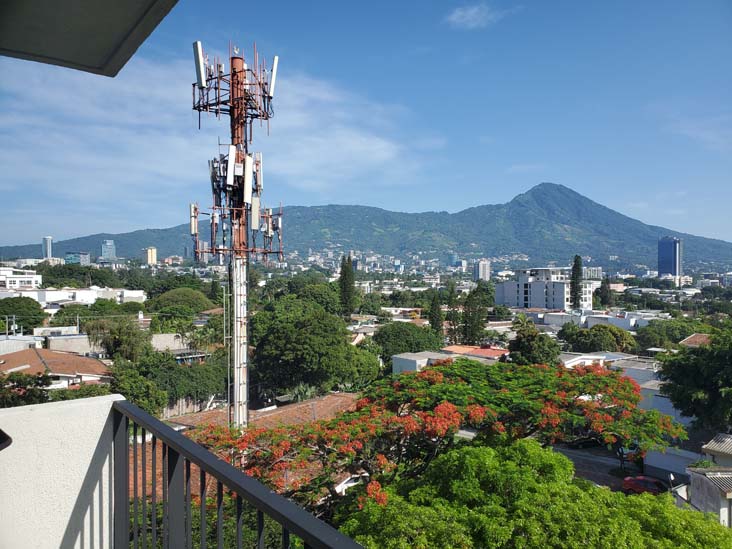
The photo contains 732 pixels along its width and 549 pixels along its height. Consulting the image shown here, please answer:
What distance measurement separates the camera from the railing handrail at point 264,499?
0.67 metres

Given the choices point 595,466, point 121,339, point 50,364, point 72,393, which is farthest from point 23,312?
point 595,466

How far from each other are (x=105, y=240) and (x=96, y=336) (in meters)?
168

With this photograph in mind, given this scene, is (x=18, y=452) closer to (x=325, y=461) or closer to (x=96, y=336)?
(x=325, y=461)

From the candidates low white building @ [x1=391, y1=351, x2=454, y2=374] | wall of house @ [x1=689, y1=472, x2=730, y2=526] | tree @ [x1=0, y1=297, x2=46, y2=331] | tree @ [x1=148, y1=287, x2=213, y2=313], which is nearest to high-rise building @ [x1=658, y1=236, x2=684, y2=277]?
tree @ [x1=148, y1=287, x2=213, y2=313]

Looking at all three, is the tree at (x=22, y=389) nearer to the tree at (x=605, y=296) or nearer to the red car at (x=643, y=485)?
the red car at (x=643, y=485)

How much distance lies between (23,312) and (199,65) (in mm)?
24728

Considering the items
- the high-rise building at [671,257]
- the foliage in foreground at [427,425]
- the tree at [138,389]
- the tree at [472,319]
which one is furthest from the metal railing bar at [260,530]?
the high-rise building at [671,257]

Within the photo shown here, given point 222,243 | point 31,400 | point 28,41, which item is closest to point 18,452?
point 28,41

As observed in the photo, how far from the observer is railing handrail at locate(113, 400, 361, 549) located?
0.67m

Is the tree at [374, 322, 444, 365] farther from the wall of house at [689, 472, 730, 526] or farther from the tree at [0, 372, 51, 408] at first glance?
the wall of house at [689, 472, 730, 526]

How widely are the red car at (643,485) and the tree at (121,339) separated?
1585cm

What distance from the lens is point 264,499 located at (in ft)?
2.59

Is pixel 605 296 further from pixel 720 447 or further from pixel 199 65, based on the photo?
pixel 199 65

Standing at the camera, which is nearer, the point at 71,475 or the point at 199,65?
the point at 71,475
